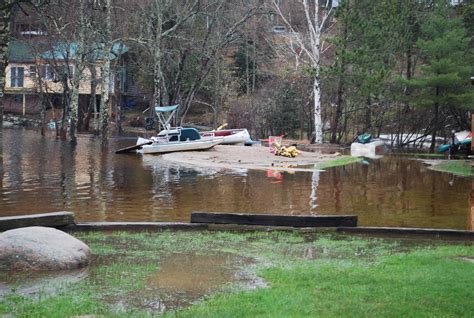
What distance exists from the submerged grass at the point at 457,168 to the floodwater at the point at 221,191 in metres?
0.77

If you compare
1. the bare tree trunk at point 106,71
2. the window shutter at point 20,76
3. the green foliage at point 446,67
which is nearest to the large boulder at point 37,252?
the bare tree trunk at point 106,71

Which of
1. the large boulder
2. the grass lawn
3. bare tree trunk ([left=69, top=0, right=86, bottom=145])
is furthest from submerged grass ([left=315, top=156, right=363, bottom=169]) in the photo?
the large boulder

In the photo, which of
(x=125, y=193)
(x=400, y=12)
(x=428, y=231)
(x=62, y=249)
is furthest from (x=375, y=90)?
(x=62, y=249)

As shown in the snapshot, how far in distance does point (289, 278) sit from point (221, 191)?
38.1 ft

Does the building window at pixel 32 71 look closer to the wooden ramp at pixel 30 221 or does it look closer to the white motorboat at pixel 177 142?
the white motorboat at pixel 177 142

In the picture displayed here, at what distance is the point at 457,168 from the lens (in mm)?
28297

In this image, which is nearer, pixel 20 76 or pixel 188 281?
pixel 188 281

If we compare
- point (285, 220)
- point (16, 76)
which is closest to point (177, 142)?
point (285, 220)

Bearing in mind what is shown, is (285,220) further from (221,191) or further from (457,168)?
(457,168)

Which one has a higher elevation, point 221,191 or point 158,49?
point 158,49

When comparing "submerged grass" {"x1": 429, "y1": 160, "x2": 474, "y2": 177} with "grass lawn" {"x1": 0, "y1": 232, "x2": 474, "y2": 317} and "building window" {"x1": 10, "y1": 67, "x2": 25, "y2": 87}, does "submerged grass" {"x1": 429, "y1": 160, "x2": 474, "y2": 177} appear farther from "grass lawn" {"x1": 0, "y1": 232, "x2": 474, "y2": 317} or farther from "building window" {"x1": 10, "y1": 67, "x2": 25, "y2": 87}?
"building window" {"x1": 10, "y1": 67, "x2": 25, "y2": 87}

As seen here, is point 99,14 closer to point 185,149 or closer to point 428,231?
point 185,149

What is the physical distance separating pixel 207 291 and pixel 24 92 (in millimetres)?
60603

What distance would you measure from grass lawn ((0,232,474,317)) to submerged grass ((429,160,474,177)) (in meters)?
15.7
